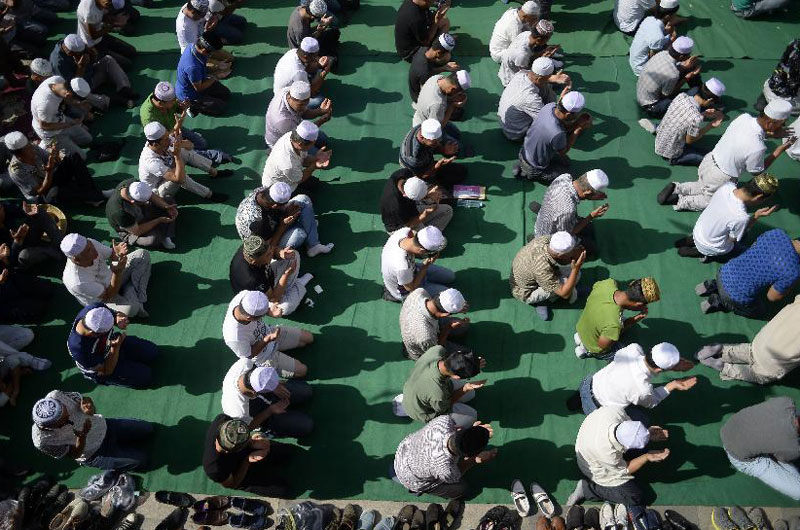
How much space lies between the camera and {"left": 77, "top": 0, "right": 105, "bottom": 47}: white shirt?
31.5ft

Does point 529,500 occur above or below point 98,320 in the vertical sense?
below

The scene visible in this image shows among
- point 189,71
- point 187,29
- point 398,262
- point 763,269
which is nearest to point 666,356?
point 763,269

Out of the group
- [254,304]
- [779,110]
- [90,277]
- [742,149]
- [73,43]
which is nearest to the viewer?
[254,304]

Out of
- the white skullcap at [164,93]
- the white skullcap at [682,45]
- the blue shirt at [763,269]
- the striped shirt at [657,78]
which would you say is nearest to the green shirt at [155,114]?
the white skullcap at [164,93]

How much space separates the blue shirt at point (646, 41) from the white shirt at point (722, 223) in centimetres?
317

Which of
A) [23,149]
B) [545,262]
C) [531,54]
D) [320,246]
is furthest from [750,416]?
[23,149]

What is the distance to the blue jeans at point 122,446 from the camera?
6430 millimetres

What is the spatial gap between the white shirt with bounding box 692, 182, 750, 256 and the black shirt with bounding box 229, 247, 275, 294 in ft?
17.3

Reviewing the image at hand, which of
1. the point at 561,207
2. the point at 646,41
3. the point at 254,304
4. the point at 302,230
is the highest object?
the point at 646,41

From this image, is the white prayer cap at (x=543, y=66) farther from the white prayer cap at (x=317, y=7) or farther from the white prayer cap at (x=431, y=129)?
the white prayer cap at (x=317, y=7)

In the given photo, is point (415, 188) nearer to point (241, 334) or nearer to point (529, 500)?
point (241, 334)

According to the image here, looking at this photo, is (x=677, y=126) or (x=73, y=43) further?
(x=73, y=43)

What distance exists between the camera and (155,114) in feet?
28.0

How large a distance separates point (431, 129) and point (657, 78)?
3.83 m
